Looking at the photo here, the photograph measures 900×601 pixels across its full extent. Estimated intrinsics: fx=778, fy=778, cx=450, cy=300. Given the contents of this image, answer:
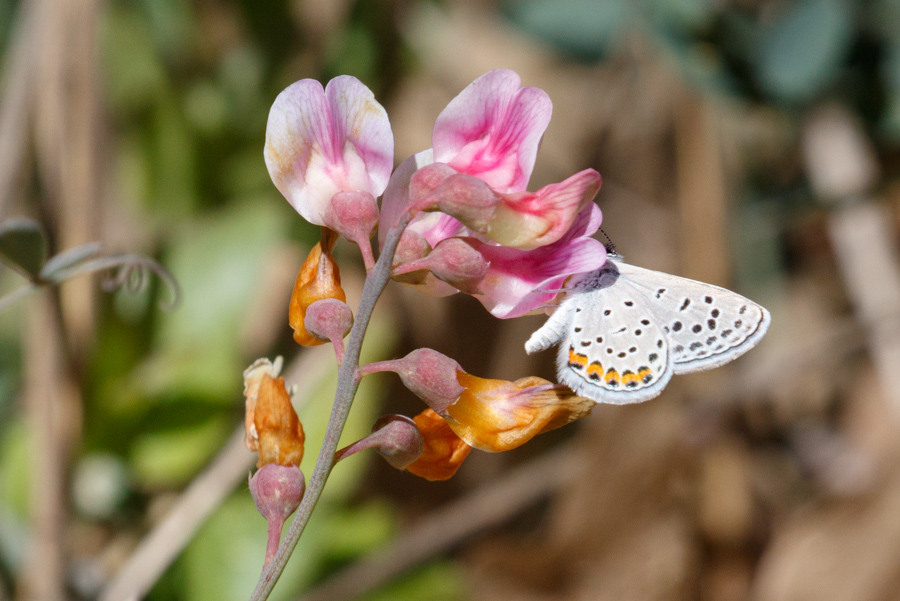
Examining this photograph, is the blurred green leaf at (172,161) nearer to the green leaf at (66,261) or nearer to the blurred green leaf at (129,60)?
the blurred green leaf at (129,60)

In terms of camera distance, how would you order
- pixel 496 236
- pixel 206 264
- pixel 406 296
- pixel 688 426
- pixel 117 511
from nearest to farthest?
pixel 496 236, pixel 117 511, pixel 206 264, pixel 688 426, pixel 406 296

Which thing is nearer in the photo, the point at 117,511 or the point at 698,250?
the point at 117,511

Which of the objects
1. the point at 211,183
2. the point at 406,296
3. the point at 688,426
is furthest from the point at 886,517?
the point at 211,183

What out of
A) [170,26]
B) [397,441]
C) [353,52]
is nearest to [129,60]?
[170,26]

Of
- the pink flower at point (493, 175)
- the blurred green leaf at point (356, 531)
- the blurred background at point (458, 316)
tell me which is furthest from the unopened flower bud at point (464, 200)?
the blurred green leaf at point (356, 531)

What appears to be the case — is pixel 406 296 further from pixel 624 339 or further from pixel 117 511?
pixel 624 339

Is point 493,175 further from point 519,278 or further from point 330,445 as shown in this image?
point 330,445
